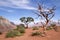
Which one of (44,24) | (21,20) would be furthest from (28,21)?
(44,24)

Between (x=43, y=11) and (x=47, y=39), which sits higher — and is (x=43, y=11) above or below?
above

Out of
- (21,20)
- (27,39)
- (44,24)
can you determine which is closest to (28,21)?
(21,20)

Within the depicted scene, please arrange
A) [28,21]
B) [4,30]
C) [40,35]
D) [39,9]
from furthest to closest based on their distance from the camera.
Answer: [28,21] → [4,30] → [39,9] → [40,35]

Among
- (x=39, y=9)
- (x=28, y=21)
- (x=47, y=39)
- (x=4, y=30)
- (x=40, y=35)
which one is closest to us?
(x=47, y=39)

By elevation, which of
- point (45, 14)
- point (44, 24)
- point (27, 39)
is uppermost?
point (45, 14)

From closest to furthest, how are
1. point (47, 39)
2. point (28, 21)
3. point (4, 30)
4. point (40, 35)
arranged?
point (47, 39), point (40, 35), point (4, 30), point (28, 21)

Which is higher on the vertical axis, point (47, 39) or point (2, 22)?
point (2, 22)

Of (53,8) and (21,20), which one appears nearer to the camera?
(53,8)

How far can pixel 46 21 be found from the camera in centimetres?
2016

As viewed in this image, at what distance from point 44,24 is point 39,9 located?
2.44m

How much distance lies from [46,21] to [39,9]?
6.82 ft

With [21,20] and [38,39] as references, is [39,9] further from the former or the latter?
[21,20]

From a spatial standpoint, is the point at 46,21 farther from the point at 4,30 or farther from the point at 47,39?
the point at 4,30

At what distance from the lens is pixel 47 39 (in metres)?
16.4
